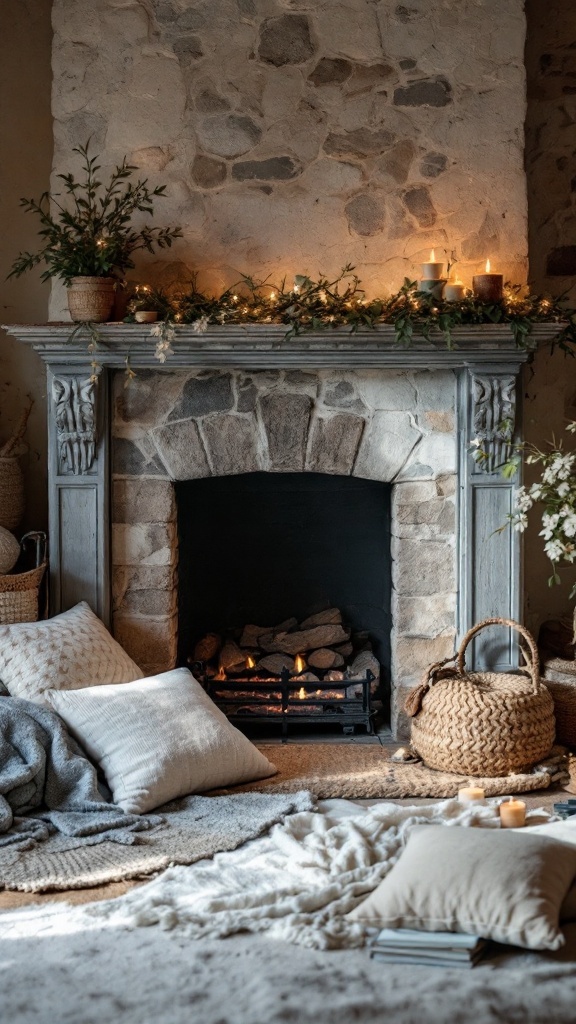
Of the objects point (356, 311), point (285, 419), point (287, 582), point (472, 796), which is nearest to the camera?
point (472, 796)

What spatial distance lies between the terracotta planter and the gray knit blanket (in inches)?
53.3

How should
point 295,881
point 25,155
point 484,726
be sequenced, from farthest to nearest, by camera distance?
point 25,155 < point 484,726 < point 295,881

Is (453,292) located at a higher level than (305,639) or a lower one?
higher

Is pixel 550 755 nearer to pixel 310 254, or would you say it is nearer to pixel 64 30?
pixel 310 254

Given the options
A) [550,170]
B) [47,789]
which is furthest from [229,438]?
[550,170]

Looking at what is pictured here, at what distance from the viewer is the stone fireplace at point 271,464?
401cm

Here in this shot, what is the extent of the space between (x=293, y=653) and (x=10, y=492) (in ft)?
4.14

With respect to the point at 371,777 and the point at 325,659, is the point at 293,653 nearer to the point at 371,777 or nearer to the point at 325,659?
the point at 325,659

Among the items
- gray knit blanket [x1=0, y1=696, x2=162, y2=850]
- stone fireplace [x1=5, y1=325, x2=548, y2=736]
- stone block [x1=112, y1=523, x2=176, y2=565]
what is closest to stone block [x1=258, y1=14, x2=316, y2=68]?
stone fireplace [x1=5, y1=325, x2=548, y2=736]

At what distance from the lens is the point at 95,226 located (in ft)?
12.8

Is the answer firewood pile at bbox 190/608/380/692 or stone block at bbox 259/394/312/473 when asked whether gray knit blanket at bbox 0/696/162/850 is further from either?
stone block at bbox 259/394/312/473

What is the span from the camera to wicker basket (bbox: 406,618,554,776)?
3.62 m

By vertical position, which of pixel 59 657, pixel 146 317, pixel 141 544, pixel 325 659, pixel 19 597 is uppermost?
pixel 146 317

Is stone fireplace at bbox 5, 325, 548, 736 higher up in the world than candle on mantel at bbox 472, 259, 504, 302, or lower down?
lower down
